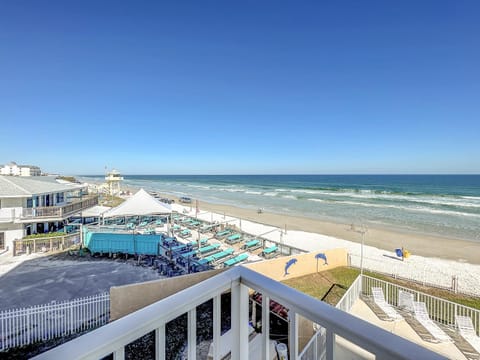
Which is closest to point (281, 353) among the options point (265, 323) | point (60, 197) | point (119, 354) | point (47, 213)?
point (265, 323)

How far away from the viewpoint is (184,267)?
31.1 feet

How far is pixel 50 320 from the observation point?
575 centimetres

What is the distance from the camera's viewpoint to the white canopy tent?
1199 cm

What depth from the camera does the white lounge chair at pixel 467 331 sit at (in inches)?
209

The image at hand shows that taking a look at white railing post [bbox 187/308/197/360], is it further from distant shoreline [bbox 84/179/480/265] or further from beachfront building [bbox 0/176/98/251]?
distant shoreline [bbox 84/179/480/265]

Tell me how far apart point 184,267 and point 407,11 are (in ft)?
47.6

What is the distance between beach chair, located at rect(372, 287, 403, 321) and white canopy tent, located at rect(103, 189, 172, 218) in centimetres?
967

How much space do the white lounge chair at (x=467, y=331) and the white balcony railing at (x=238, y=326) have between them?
684 centimetres

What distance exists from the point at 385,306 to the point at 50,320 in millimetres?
8495

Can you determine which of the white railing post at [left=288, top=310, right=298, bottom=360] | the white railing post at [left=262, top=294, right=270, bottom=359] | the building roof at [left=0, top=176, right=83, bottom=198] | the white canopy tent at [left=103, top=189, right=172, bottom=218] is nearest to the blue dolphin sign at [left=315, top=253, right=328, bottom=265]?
the white canopy tent at [left=103, top=189, right=172, bottom=218]

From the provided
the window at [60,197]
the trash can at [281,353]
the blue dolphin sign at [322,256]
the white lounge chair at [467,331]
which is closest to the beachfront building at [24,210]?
the window at [60,197]

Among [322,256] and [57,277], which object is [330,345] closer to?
[322,256]

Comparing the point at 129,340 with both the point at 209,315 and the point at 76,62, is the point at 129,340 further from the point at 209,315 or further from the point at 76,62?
A: the point at 76,62

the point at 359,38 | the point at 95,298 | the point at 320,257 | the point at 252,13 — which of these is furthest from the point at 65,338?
the point at 359,38
